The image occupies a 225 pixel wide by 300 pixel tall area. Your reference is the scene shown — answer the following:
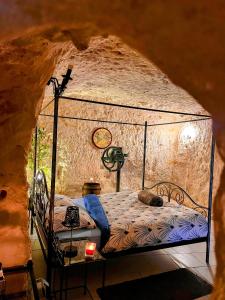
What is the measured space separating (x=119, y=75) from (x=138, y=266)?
2.42m

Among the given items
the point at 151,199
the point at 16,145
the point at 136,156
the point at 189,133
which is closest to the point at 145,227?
the point at 151,199

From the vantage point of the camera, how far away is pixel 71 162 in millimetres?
5414

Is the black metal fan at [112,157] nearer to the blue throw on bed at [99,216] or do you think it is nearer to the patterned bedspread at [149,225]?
the blue throw on bed at [99,216]

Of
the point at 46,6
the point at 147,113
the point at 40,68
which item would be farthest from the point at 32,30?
the point at 147,113

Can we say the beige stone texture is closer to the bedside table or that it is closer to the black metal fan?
the bedside table

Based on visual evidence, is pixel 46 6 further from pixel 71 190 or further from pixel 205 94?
pixel 71 190

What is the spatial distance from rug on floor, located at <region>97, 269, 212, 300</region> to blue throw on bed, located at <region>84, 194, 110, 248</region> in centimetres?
46

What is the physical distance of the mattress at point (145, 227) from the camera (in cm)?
259

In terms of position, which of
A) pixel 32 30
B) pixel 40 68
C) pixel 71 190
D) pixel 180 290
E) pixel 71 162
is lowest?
pixel 180 290

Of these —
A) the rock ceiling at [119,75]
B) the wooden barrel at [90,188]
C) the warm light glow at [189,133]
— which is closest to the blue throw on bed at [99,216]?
Answer: the wooden barrel at [90,188]

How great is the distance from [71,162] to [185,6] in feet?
15.9

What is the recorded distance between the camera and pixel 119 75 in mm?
3225

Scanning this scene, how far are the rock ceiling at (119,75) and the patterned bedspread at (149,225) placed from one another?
4.75 feet

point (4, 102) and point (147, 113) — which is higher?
point (147, 113)
